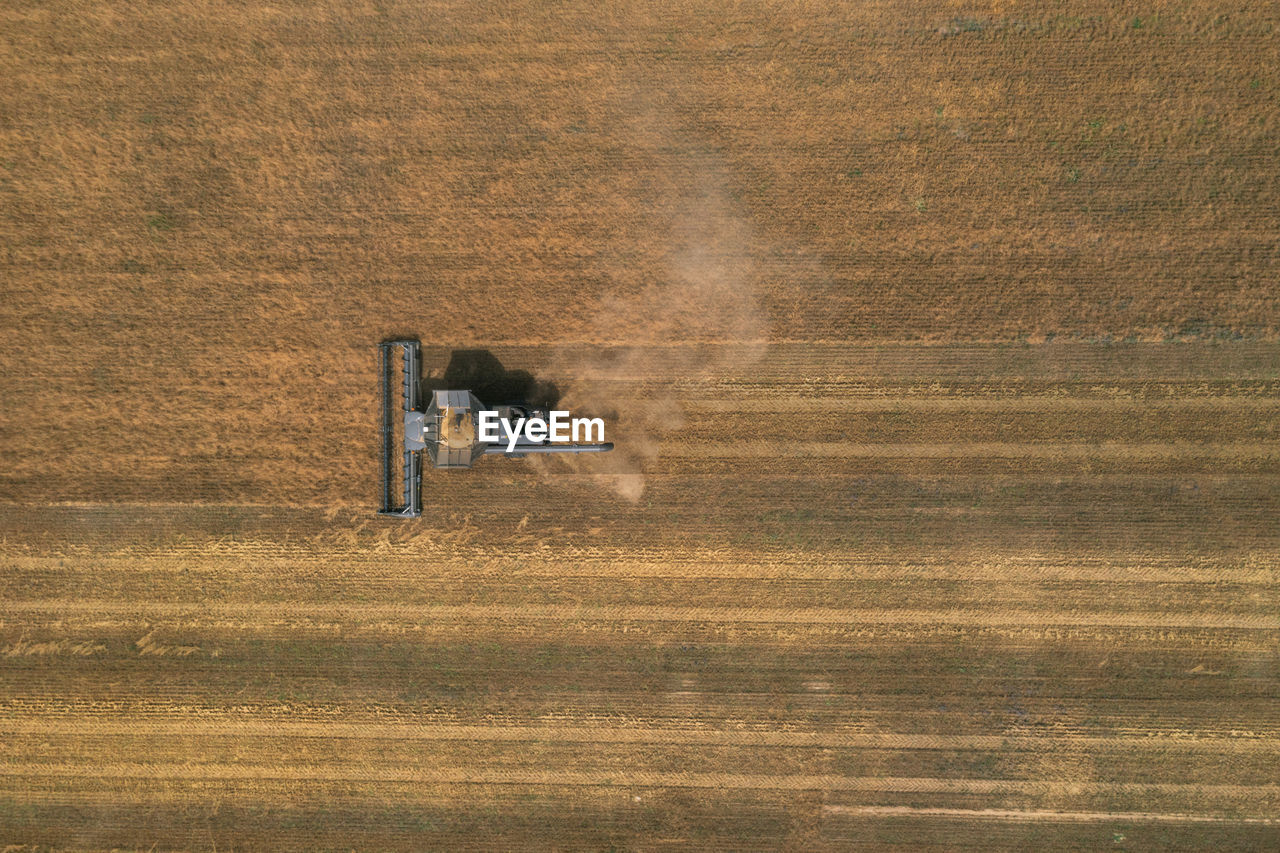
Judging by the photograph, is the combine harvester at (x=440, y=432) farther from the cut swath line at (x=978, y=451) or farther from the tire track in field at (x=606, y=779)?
the tire track in field at (x=606, y=779)

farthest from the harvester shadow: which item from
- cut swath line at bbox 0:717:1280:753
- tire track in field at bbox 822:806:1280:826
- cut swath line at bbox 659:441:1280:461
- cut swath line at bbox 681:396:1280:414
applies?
tire track in field at bbox 822:806:1280:826

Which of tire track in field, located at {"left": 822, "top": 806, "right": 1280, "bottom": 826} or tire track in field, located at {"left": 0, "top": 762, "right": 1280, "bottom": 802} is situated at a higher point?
tire track in field, located at {"left": 0, "top": 762, "right": 1280, "bottom": 802}

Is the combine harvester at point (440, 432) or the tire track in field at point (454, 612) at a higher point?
the combine harvester at point (440, 432)

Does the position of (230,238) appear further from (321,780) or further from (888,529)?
(888,529)

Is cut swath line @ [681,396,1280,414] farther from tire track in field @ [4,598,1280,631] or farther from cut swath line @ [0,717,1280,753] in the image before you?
cut swath line @ [0,717,1280,753]

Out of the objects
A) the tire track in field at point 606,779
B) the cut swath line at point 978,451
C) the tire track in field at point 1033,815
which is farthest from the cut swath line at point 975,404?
the tire track in field at point 1033,815

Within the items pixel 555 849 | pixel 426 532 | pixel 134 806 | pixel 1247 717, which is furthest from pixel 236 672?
pixel 1247 717
